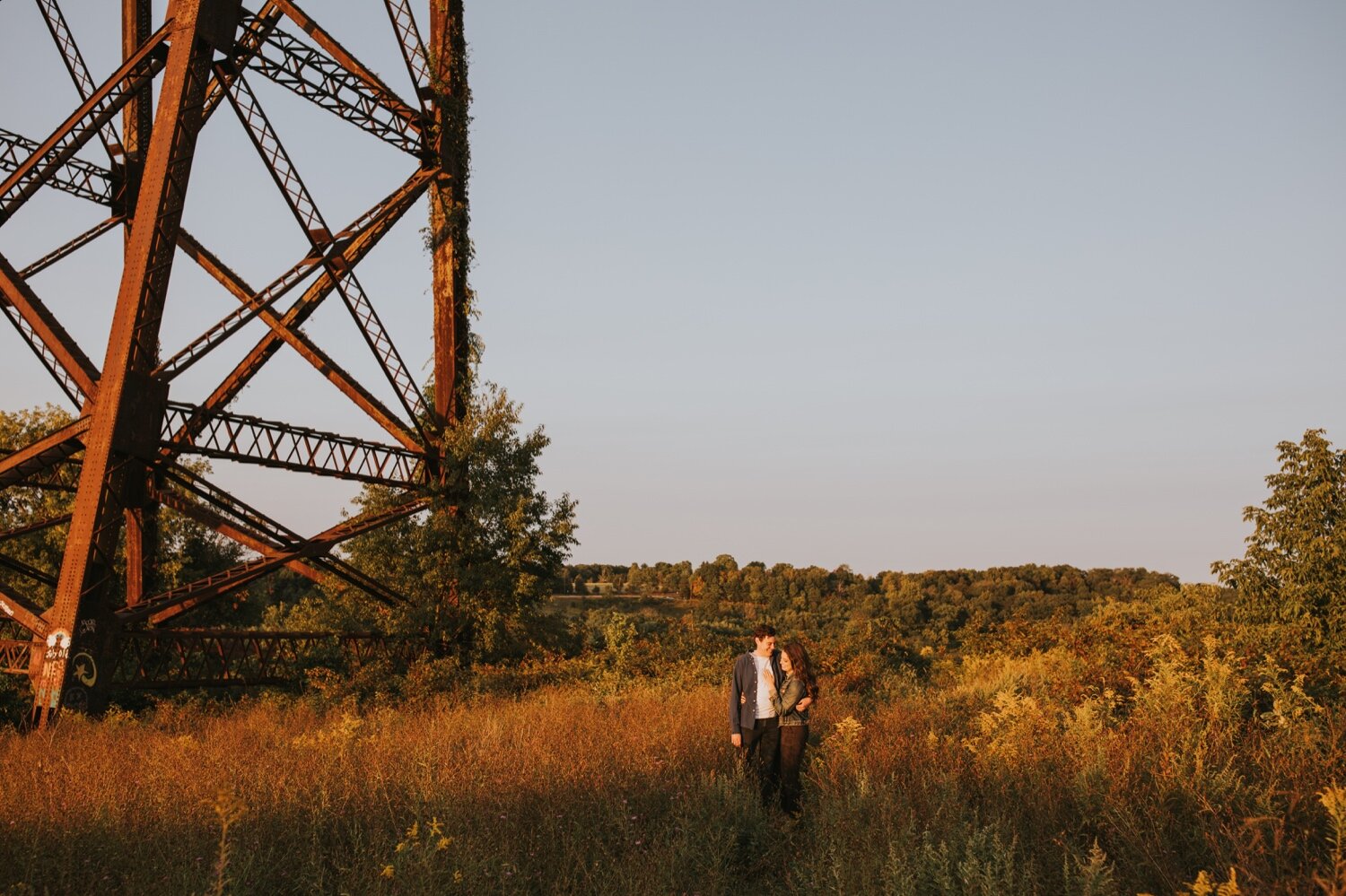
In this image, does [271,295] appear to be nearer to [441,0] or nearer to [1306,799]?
[441,0]

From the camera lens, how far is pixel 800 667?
8102 millimetres

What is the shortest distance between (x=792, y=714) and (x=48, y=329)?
37.1ft

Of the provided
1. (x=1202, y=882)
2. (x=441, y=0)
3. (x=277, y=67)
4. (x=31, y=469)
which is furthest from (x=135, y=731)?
(x=441, y=0)

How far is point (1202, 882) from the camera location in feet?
12.4

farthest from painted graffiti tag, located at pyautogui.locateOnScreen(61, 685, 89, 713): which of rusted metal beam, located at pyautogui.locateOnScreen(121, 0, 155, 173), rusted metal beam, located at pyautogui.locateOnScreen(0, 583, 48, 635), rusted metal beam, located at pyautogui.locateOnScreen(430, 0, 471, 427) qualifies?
rusted metal beam, located at pyautogui.locateOnScreen(121, 0, 155, 173)

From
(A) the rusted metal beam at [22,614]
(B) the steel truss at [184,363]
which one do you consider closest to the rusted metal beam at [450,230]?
(B) the steel truss at [184,363]

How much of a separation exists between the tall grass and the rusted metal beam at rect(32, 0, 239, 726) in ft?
7.64

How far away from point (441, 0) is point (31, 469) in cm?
1089

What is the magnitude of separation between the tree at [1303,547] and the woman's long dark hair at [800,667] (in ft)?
33.6

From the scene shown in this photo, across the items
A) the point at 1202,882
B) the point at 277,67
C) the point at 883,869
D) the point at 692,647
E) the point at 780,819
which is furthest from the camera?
the point at 692,647

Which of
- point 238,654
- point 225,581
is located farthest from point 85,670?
point 238,654

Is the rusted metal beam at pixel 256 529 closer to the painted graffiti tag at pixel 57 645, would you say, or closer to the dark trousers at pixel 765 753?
the painted graffiti tag at pixel 57 645

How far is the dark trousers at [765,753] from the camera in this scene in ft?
A: 26.1

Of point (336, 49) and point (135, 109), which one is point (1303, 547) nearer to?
point (336, 49)
